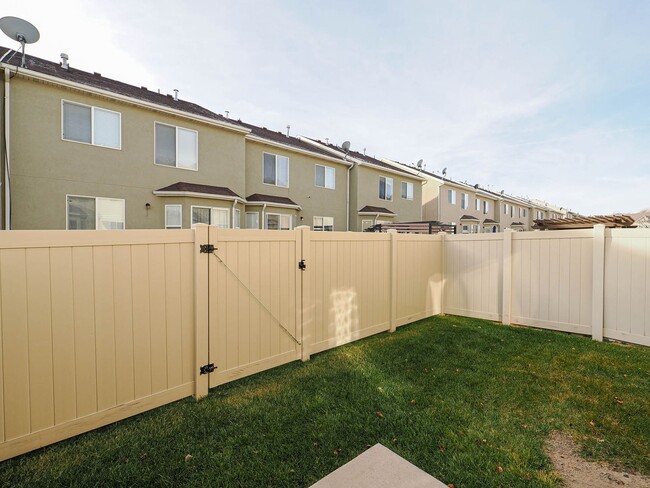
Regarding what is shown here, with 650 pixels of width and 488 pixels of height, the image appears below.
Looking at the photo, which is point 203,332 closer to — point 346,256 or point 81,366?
point 81,366

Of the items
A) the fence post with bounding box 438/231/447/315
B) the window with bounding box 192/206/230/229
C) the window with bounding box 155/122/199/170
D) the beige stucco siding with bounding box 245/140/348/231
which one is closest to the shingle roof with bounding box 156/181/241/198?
the window with bounding box 192/206/230/229

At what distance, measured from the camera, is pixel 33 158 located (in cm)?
888

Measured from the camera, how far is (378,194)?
19.9 m

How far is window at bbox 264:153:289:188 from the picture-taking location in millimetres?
14938

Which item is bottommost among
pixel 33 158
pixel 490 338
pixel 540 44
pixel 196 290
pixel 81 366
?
pixel 490 338

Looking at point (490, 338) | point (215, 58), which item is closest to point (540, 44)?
point (490, 338)

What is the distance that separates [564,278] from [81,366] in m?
7.68

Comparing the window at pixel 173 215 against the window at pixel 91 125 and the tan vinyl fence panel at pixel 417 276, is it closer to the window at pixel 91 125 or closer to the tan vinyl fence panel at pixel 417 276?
the window at pixel 91 125

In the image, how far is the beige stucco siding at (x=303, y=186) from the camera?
14.4 metres

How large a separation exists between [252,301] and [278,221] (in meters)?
11.4

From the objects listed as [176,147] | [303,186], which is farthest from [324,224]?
[176,147]

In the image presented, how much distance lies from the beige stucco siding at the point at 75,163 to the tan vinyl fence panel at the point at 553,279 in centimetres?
1177

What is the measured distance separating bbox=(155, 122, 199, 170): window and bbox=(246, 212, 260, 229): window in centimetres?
317

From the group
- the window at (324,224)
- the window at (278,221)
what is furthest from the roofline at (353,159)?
the window at (278,221)
